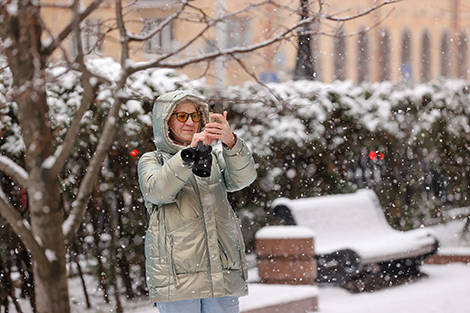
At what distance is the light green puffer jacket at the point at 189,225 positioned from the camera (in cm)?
312

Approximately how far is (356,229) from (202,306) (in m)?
4.53

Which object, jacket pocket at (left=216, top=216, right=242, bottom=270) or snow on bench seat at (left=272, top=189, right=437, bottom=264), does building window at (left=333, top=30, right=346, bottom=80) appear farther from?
jacket pocket at (left=216, top=216, right=242, bottom=270)

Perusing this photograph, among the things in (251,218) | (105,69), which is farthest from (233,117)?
(105,69)

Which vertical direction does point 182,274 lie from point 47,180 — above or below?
below

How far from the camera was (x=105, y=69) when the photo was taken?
17.7 ft

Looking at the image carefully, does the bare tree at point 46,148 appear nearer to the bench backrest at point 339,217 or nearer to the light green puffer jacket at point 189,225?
the light green puffer jacket at point 189,225

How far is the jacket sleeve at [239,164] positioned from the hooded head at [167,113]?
238mm

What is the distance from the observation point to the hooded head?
3.25 m

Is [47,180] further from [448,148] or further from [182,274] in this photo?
[448,148]

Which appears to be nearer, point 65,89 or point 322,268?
point 65,89

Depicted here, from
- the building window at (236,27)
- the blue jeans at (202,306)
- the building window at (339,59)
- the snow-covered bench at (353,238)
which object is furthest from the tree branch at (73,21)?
the building window at (339,59)

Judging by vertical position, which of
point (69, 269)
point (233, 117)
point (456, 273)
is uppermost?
point (233, 117)

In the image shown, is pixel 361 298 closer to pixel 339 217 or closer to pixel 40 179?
pixel 339 217

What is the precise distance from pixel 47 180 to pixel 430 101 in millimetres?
6355
